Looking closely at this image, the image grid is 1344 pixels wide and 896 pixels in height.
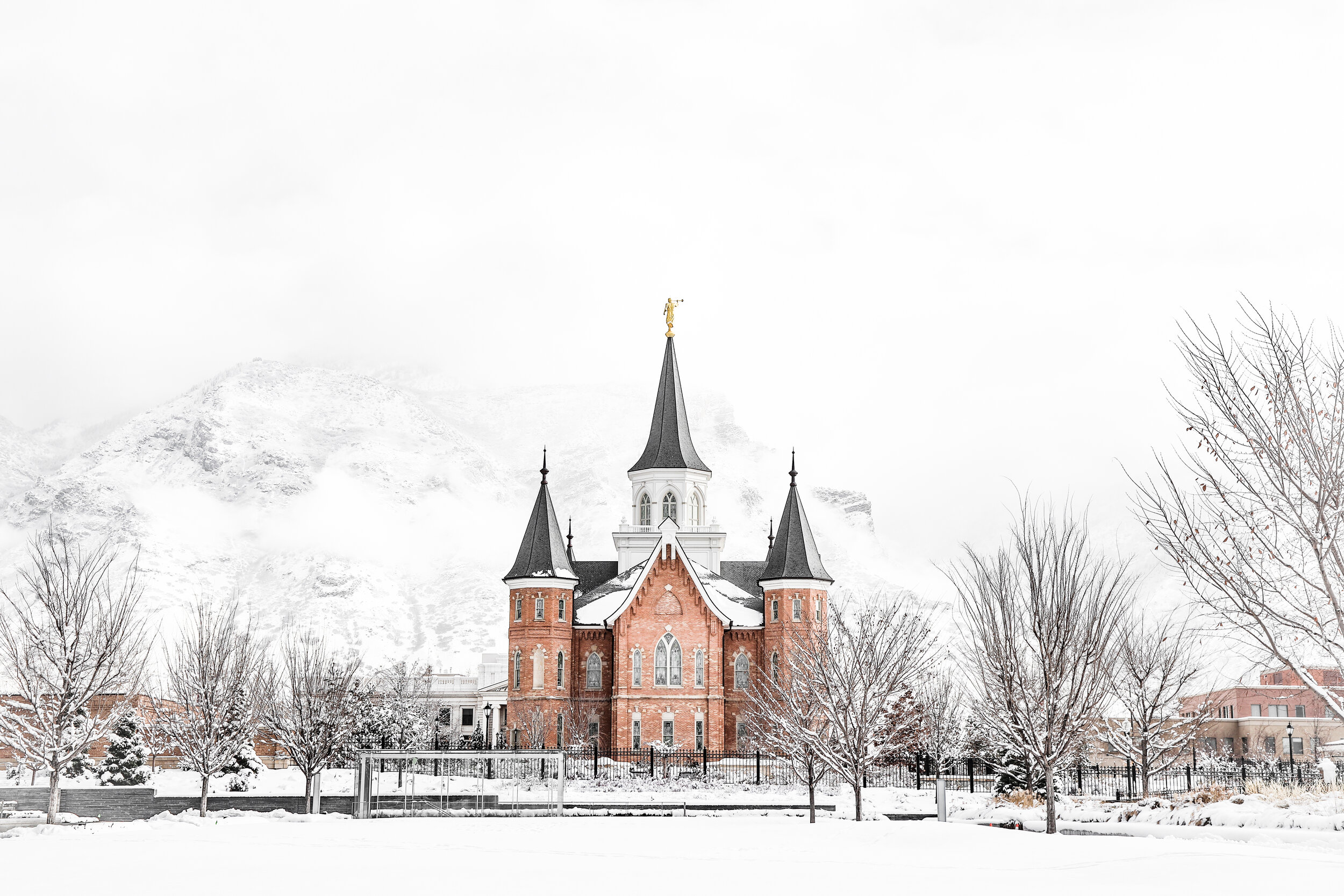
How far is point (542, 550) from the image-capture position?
66750 mm

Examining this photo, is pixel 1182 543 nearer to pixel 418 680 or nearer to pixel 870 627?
pixel 870 627

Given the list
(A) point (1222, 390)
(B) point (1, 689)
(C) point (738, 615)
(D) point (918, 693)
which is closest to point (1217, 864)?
(A) point (1222, 390)

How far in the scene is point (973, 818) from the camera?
96.0ft

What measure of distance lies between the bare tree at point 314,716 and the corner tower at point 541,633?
20011mm

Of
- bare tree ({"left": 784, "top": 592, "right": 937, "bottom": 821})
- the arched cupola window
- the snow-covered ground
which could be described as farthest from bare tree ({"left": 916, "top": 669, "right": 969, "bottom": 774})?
the snow-covered ground

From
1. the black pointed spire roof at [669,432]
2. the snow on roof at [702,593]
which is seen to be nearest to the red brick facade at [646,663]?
the snow on roof at [702,593]

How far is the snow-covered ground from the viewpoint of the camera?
46.1 feet

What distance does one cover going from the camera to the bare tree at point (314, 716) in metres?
36.8

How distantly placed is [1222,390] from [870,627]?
1802 centimetres

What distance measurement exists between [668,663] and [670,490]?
17.5 meters

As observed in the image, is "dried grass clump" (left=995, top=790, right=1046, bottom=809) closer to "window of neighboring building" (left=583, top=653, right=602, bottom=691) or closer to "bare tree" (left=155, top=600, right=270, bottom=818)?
"bare tree" (left=155, top=600, right=270, bottom=818)

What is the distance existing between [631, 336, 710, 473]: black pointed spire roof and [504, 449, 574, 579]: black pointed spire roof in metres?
12.3

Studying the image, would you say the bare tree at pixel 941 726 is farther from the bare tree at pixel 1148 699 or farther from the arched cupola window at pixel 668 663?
the arched cupola window at pixel 668 663

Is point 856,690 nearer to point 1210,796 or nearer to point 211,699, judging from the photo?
point 1210,796
